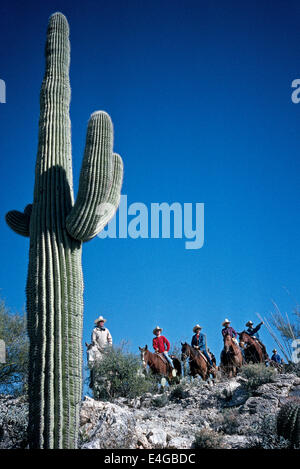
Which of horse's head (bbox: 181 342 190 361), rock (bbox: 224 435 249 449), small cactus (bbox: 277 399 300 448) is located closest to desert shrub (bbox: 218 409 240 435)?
rock (bbox: 224 435 249 449)

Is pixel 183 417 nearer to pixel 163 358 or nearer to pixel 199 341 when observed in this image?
pixel 163 358

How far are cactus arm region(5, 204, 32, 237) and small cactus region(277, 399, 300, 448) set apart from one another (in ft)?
16.4

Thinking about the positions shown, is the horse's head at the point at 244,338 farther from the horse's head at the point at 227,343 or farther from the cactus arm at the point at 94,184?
the cactus arm at the point at 94,184

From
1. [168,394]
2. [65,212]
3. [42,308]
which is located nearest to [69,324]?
[42,308]

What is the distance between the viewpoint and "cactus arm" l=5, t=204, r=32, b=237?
25.9ft

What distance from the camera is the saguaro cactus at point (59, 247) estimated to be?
21.3ft

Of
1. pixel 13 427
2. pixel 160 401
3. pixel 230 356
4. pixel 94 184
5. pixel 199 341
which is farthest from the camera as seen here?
pixel 199 341

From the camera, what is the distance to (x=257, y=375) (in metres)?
12.1

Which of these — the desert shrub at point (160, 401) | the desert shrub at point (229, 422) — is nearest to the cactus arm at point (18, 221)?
the desert shrub at point (229, 422)

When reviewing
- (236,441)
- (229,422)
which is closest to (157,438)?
(236,441)

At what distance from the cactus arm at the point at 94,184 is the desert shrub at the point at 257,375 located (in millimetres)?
6063

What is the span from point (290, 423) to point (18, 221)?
5338 millimetres

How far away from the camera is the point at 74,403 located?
6.56 m

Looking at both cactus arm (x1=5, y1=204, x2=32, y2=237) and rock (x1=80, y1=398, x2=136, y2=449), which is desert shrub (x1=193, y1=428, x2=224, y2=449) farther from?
cactus arm (x1=5, y1=204, x2=32, y2=237)
